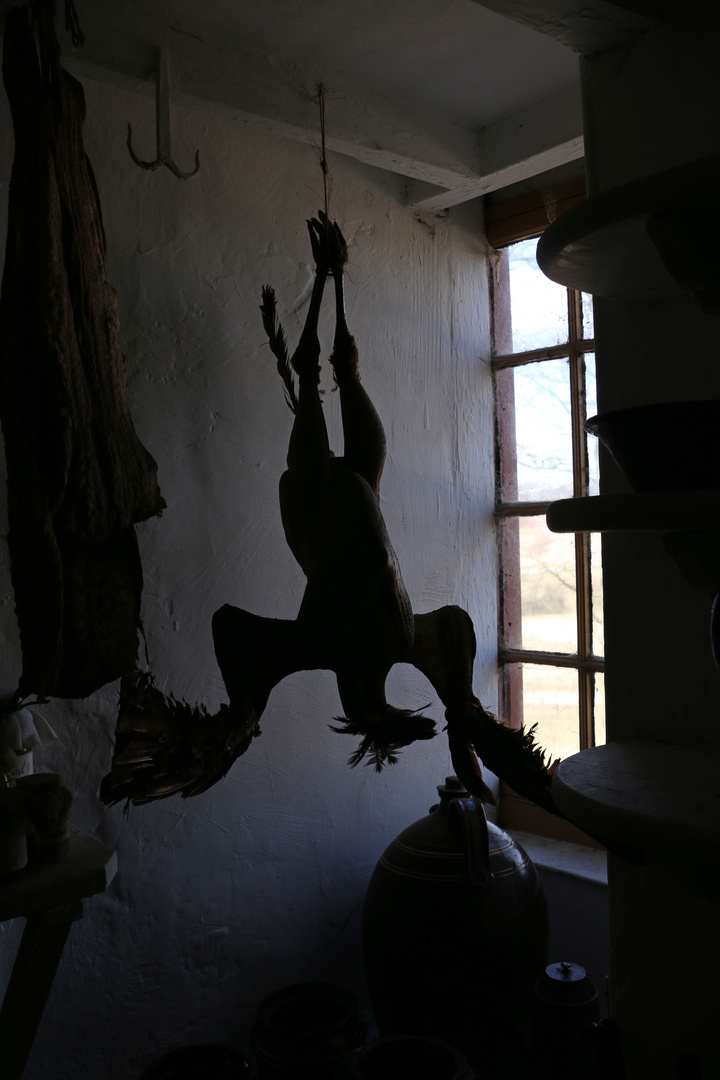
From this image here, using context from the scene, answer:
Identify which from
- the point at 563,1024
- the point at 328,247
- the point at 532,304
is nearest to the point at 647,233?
the point at 328,247

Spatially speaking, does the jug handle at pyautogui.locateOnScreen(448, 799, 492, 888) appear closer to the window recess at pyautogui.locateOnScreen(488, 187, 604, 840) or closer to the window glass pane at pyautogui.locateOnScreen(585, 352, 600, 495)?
the window recess at pyautogui.locateOnScreen(488, 187, 604, 840)

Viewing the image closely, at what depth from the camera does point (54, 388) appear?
1.08m

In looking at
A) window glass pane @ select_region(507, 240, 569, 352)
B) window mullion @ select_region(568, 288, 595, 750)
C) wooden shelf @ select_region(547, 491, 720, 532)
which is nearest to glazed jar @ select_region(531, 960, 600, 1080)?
window mullion @ select_region(568, 288, 595, 750)

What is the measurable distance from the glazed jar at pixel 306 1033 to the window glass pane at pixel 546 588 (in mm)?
1026

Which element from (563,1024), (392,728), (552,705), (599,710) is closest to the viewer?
(392,728)

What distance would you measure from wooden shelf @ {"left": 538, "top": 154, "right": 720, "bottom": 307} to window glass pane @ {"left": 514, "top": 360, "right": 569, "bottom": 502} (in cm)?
131

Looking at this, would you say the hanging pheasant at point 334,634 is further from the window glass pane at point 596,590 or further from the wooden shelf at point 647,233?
the window glass pane at point 596,590

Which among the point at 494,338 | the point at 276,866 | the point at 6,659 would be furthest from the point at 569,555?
the point at 6,659

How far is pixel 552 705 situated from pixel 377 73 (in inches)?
62.6

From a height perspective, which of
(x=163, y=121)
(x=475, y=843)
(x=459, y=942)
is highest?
(x=163, y=121)

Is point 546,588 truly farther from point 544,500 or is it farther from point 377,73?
point 377,73

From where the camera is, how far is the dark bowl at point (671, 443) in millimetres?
657

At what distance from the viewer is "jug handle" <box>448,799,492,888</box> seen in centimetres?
158

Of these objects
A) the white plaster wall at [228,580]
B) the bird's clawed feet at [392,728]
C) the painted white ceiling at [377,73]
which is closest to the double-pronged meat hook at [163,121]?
the painted white ceiling at [377,73]
